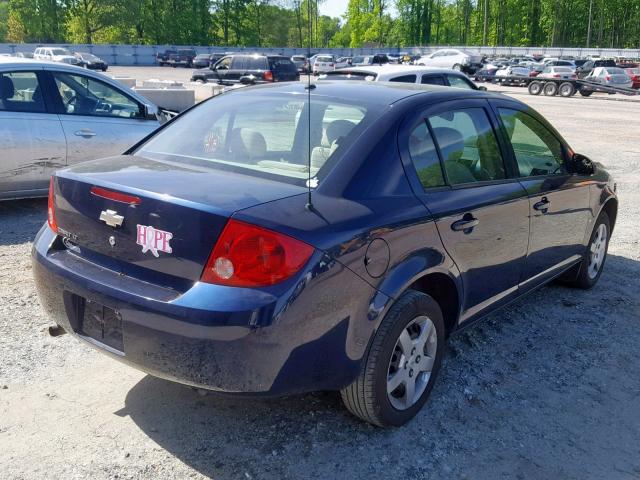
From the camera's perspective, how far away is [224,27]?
9362 cm

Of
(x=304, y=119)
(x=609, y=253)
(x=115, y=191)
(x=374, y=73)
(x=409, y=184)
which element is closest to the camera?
(x=115, y=191)

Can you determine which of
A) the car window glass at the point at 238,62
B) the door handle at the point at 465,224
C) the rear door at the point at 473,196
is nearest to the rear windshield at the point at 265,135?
the rear door at the point at 473,196

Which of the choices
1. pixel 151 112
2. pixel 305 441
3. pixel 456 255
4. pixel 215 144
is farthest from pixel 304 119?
pixel 151 112

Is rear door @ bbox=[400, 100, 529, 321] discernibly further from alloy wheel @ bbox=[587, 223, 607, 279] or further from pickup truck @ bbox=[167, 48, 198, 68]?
pickup truck @ bbox=[167, 48, 198, 68]

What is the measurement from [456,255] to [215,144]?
1483 mm

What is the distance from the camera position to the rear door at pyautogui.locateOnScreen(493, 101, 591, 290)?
13.7 feet

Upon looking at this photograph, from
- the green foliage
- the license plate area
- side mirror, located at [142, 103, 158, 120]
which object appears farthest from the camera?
the green foliage

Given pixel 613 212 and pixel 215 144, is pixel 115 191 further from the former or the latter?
pixel 613 212

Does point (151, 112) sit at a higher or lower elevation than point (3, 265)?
higher

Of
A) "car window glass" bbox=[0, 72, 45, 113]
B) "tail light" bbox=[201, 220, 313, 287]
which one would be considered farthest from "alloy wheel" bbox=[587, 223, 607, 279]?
"car window glass" bbox=[0, 72, 45, 113]

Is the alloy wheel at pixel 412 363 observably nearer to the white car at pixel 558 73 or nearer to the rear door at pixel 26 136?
the rear door at pixel 26 136

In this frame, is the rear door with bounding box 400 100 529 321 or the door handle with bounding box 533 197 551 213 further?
the door handle with bounding box 533 197 551 213

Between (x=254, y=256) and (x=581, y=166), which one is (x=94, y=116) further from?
(x=254, y=256)

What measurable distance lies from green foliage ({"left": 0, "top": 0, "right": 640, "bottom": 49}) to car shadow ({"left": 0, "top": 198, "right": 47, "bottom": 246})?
62000mm
